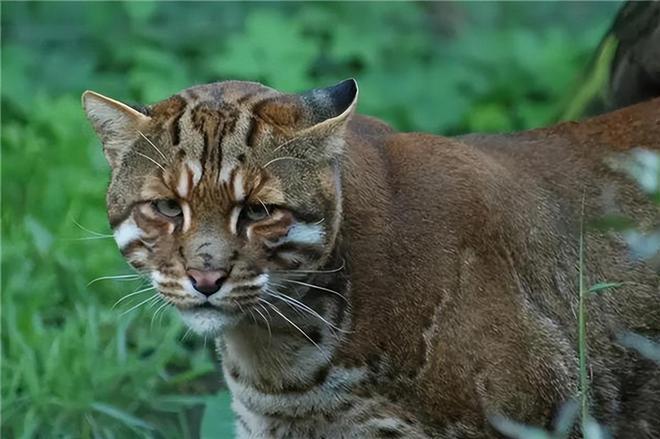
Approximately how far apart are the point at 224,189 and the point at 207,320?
44cm

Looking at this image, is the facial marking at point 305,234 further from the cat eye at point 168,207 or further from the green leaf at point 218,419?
the green leaf at point 218,419

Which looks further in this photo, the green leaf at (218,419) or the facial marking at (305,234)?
the green leaf at (218,419)

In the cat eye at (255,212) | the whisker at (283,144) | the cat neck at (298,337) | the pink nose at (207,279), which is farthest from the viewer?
the cat neck at (298,337)

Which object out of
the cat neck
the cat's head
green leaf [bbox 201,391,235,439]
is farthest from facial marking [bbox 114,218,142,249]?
green leaf [bbox 201,391,235,439]

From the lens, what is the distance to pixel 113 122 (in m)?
5.56

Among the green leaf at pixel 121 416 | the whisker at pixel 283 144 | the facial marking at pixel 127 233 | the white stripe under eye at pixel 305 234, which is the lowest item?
the green leaf at pixel 121 416

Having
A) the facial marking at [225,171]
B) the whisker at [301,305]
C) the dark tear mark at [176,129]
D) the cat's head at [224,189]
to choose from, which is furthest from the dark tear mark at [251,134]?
the whisker at [301,305]

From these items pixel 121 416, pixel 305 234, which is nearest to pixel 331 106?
pixel 305 234

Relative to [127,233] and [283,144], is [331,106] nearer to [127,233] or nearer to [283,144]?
[283,144]

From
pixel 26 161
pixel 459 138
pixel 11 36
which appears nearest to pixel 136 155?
pixel 459 138

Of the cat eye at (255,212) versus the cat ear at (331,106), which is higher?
the cat ear at (331,106)

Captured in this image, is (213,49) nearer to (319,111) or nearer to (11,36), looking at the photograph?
(11,36)

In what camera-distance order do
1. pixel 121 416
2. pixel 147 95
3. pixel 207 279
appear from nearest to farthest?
pixel 207 279 → pixel 121 416 → pixel 147 95

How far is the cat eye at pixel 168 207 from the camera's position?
5.29m
